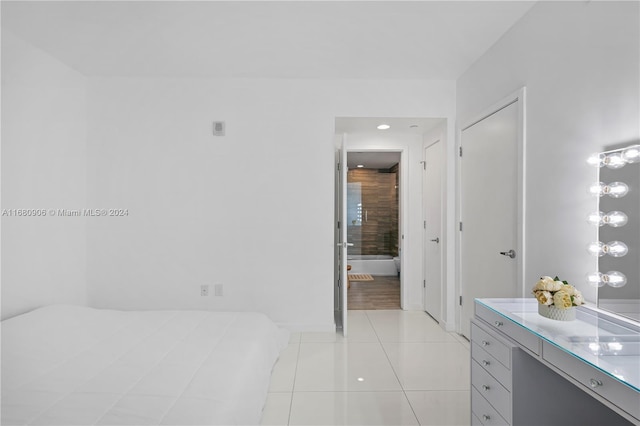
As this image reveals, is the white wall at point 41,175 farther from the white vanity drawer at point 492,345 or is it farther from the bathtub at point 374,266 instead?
the bathtub at point 374,266

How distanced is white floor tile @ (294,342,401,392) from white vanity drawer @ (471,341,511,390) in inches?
31.5

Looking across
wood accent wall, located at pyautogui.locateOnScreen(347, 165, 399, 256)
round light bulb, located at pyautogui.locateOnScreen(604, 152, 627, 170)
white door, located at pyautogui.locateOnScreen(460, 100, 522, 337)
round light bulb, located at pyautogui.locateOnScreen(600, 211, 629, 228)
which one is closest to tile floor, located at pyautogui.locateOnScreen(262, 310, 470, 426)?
white door, located at pyautogui.locateOnScreen(460, 100, 522, 337)

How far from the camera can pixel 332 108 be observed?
11.8 feet

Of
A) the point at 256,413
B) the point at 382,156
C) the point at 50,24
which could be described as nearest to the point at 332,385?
the point at 256,413

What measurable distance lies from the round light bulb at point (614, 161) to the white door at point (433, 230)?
6.88 ft

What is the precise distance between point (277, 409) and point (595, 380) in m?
1.68

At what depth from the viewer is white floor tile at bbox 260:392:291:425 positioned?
2.02 m

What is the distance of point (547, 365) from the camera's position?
4.39 ft

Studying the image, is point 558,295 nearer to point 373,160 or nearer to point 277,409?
point 277,409

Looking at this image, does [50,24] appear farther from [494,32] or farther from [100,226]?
[494,32]

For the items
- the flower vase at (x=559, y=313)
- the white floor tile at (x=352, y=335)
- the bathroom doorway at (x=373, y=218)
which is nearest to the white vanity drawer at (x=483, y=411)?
the flower vase at (x=559, y=313)

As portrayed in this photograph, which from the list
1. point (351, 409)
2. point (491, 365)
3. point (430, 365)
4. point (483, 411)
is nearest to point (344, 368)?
point (351, 409)

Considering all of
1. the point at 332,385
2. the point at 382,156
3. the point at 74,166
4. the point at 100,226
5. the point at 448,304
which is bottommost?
the point at 332,385

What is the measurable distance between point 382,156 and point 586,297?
4706 millimetres
